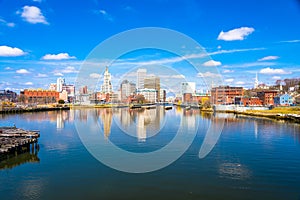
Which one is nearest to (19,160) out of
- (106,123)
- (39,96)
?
(106,123)

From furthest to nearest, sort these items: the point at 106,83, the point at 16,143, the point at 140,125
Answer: the point at 106,83
the point at 140,125
the point at 16,143

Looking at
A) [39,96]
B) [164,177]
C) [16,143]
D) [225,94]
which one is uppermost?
[225,94]

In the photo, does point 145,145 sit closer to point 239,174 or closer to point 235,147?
point 235,147

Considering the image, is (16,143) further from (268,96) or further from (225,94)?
(225,94)

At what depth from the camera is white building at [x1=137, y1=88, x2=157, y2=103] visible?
450ft

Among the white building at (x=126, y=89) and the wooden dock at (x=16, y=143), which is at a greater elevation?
the white building at (x=126, y=89)

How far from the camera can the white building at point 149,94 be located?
13701cm

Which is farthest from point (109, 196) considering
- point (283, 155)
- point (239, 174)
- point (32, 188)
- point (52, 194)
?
point (283, 155)

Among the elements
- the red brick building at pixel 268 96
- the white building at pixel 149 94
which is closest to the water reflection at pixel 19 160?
the red brick building at pixel 268 96

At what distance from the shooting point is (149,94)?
14462 cm

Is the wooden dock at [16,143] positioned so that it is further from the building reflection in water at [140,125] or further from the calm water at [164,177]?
the building reflection in water at [140,125]

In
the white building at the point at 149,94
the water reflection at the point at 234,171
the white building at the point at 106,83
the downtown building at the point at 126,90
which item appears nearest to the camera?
the water reflection at the point at 234,171

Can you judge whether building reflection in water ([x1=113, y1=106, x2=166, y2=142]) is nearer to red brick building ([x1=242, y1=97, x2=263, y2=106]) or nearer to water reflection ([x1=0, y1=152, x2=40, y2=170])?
water reflection ([x1=0, y1=152, x2=40, y2=170])

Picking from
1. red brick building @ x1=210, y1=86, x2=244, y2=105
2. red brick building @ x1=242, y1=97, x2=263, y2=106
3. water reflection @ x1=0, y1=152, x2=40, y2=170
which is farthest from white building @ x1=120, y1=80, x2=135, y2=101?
water reflection @ x1=0, y1=152, x2=40, y2=170
